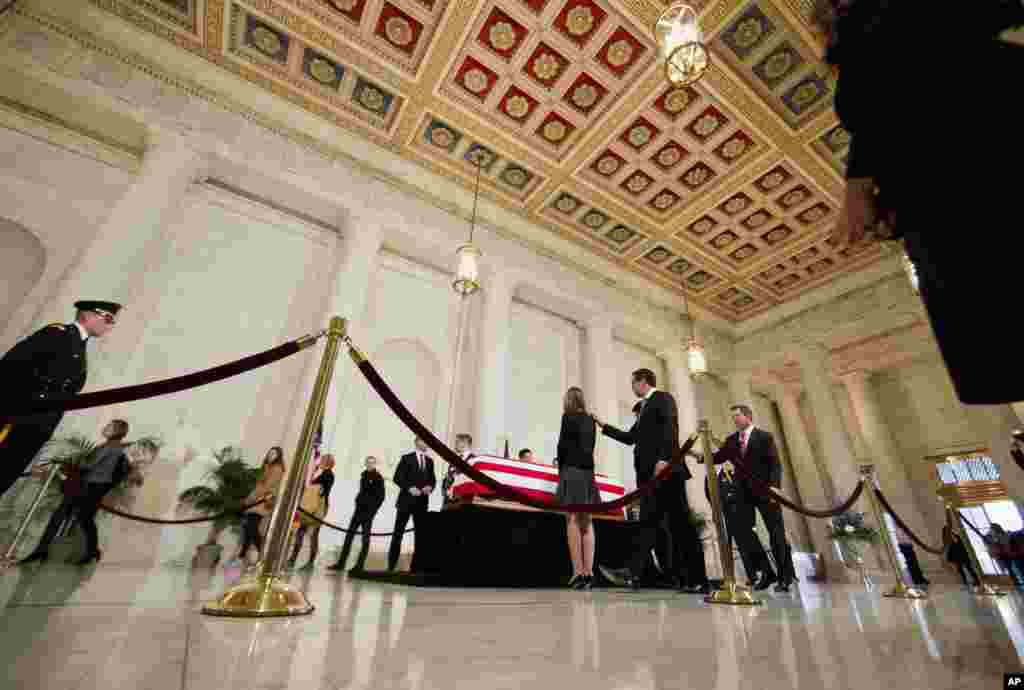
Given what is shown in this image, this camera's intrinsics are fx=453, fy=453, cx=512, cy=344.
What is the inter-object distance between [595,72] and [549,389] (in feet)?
21.5

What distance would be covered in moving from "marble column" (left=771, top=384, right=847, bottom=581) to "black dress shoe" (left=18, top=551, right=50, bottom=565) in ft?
46.4

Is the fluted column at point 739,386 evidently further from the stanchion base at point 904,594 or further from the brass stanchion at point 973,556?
the stanchion base at point 904,594

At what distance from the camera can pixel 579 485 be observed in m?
3.59

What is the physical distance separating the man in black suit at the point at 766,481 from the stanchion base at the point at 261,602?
3.51 meters

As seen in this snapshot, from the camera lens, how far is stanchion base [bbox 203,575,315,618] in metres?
1.61

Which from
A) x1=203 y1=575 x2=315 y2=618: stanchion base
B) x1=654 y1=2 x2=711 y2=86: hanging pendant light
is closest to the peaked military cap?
x1=203 y1=575 x2=315 y2=618: stanchion base

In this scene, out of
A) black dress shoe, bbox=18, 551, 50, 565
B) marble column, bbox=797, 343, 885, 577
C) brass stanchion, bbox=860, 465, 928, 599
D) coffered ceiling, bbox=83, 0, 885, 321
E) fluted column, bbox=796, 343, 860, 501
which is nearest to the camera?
brass stanchion, bbox=860, 465, 928, 599

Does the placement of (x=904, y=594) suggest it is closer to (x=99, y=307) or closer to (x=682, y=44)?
(x=682, y=44)

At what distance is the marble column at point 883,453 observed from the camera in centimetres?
1210

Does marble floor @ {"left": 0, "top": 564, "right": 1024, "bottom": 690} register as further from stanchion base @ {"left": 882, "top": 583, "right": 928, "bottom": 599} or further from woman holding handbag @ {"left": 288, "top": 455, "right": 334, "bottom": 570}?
woman holding handbag @ {"left": 288, "top": 455, "right": 334, "bottom": 570}

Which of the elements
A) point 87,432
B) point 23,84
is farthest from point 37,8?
point 87,432

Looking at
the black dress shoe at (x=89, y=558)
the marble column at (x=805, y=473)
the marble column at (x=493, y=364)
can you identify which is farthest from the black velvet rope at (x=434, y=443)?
the marble column at (x=805, y=473)

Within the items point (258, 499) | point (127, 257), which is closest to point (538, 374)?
point (258, 499)

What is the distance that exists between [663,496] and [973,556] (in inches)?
123
